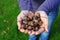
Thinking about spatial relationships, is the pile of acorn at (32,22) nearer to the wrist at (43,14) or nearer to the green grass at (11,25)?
the wrist at (43,14)

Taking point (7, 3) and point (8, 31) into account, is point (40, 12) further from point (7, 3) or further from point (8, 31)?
point (7, 3)

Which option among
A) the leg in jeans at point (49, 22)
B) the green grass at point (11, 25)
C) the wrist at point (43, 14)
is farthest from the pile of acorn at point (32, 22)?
the green grass at point (11, 25)

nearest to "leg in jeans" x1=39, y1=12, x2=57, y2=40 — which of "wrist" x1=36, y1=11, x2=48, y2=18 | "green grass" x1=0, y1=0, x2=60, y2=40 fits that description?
"green grass" x1=0, y1=0, x2=60, y2=40

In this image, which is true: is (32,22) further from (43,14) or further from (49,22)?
(49,22)

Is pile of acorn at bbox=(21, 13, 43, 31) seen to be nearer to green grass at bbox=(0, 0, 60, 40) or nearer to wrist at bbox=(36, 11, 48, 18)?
wrist at bbox=(36, 11, 48, 18)

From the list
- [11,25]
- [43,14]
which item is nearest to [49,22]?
[11,25]
